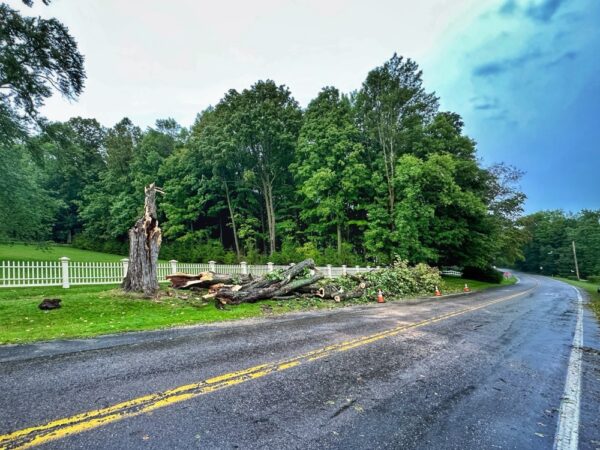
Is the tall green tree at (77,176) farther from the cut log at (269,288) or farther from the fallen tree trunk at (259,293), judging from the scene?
the fallen tree trunk at (259,293)

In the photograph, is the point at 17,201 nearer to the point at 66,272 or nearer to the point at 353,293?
the point at 66,272

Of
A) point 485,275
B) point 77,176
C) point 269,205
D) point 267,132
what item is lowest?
point 485,275

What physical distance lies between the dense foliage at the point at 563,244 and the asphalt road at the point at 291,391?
66326 millimetres

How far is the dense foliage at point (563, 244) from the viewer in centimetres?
6531

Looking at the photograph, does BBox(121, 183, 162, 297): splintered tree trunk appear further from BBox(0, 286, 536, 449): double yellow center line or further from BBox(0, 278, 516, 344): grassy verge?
BBox(0, 286, 536, 449): double yellow center line

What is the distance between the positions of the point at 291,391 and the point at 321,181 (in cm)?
2305

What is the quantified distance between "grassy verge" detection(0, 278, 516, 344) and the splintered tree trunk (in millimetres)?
502

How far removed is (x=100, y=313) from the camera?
343 inches

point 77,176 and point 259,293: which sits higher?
point 77,176

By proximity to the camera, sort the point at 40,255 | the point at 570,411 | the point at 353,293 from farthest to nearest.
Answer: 1. the point at 40,255
2. the point at 353,293
3. the point at 570,411

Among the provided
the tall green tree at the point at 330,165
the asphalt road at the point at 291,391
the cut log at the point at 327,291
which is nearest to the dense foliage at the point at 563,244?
the tall green tree at the point at 330,165

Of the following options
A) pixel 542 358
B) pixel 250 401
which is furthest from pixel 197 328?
pixel 542 358

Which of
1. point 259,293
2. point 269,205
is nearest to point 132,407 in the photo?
point 259,293

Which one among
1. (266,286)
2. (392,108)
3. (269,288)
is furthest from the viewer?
(392,108)
